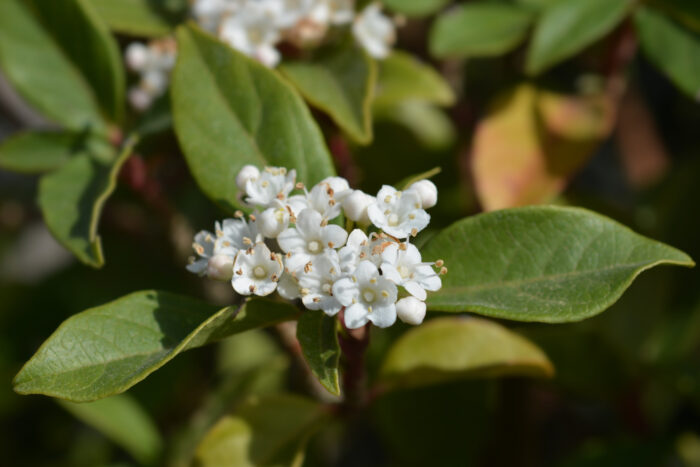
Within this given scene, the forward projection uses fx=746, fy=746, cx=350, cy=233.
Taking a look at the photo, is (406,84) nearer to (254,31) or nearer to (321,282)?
(254,31)

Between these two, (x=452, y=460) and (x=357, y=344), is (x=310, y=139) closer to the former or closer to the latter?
(x=357, y=344)

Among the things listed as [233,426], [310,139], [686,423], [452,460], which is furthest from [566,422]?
[310,139]

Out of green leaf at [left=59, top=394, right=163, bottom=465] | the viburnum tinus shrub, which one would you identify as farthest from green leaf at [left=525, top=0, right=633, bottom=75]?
green leaf at [left=59, top=394, right=163, bottom=465]

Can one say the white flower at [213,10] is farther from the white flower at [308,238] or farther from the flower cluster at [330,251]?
the white flower at [308,238]

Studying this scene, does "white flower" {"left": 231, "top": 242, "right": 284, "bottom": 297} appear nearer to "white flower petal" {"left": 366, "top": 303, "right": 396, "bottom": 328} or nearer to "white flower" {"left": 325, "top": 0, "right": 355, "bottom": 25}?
"white flower petal" {"left": 366, "top": 303, "right": 396, "bottom": 328}

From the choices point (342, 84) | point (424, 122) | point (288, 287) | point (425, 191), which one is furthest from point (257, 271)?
point (424, 122)

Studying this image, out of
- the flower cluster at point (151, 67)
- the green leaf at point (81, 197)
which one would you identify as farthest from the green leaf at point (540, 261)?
the flower cluster at point (151, 67)
